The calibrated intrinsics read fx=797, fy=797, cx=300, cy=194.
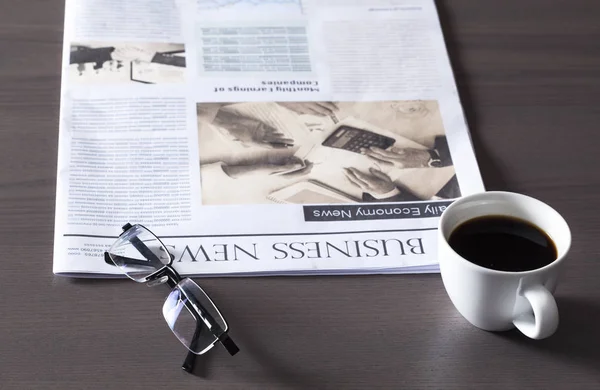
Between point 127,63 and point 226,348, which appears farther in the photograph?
point 127,63

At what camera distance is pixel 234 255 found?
0.60 meters

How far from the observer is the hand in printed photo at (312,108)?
72 centimetres

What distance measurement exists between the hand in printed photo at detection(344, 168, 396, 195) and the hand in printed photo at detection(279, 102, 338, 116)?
2.9 inches

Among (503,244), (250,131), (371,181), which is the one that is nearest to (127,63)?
(250,131)

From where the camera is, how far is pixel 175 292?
569mm

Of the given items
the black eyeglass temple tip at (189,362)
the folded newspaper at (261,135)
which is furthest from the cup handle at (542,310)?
the black eyeglass temple tip at (189,362)

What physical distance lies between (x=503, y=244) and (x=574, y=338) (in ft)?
0.28

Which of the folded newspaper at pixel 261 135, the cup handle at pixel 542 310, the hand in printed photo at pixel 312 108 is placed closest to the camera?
the cup handle at pixel 542 310

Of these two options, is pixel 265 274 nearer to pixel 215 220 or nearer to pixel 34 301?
pixel 215 220

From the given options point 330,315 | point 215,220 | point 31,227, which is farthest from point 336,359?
point 31,227

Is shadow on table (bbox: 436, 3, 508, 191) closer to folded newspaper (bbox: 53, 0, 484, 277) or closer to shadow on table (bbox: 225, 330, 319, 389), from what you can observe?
folded newspaper (bbox: 53, 0, 484, 277)

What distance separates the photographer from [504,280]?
19.7 inches

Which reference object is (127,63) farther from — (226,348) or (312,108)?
(226,348)

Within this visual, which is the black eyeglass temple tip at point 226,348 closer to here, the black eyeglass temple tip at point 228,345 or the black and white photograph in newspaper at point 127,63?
the black eyeglass temple tip at point 228,345
